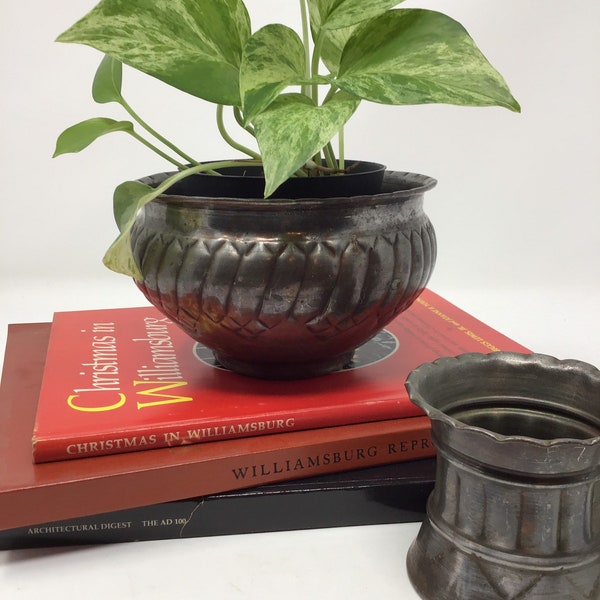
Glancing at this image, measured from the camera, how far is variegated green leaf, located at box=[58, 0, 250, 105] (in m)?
0.67

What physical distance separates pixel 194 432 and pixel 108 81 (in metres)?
0.38

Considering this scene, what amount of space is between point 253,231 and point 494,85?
250mm

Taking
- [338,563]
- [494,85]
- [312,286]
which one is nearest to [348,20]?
[494,85]

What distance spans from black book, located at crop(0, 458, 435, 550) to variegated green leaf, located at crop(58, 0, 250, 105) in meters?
0.37

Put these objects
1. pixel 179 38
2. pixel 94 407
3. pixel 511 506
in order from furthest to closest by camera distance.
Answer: pixel 94 407, pixel 179 38, pixel 511 506

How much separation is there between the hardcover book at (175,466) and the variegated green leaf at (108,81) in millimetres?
343

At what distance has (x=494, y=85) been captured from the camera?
65 cm

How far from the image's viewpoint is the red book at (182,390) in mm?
768

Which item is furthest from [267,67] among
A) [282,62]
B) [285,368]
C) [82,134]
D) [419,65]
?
[285,368]

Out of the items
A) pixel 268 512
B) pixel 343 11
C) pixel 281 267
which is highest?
pixel 343 11

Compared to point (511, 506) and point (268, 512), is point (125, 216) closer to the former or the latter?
point (268, 512)

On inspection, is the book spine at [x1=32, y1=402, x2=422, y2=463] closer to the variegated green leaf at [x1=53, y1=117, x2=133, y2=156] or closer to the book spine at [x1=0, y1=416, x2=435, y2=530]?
the book spine at [x1=0, y1=416, x2=435, y2=530]

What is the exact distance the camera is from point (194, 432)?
776 millimetres

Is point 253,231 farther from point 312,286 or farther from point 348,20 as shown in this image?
point 348,20
